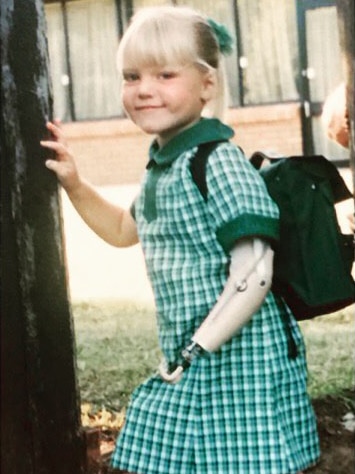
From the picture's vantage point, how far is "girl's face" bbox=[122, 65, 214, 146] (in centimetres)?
239

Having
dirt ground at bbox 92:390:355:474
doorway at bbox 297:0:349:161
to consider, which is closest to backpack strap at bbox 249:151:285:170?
dirt ground at bbox 92:390:355:474

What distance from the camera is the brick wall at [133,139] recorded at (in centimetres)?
1427

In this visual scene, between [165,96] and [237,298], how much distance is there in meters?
0.56

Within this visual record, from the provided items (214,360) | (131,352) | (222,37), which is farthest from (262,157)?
(131,352)

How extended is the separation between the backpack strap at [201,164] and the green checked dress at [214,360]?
14 millimetres

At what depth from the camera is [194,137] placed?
236 centimetres

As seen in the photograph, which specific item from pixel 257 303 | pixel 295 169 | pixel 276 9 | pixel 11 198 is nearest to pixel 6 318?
pixel 11 198

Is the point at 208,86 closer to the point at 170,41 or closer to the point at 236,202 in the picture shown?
the point at 170,41

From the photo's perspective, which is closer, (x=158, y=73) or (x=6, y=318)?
(x=6, y=318)

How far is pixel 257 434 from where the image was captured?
226 centimetres

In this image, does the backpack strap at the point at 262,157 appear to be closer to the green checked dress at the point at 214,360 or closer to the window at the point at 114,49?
the green checked dress at the point at 214,360

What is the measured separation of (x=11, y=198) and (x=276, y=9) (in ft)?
42.0

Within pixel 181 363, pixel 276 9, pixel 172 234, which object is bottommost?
pixel 181 363

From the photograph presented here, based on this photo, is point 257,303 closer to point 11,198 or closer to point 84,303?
point 11,198
